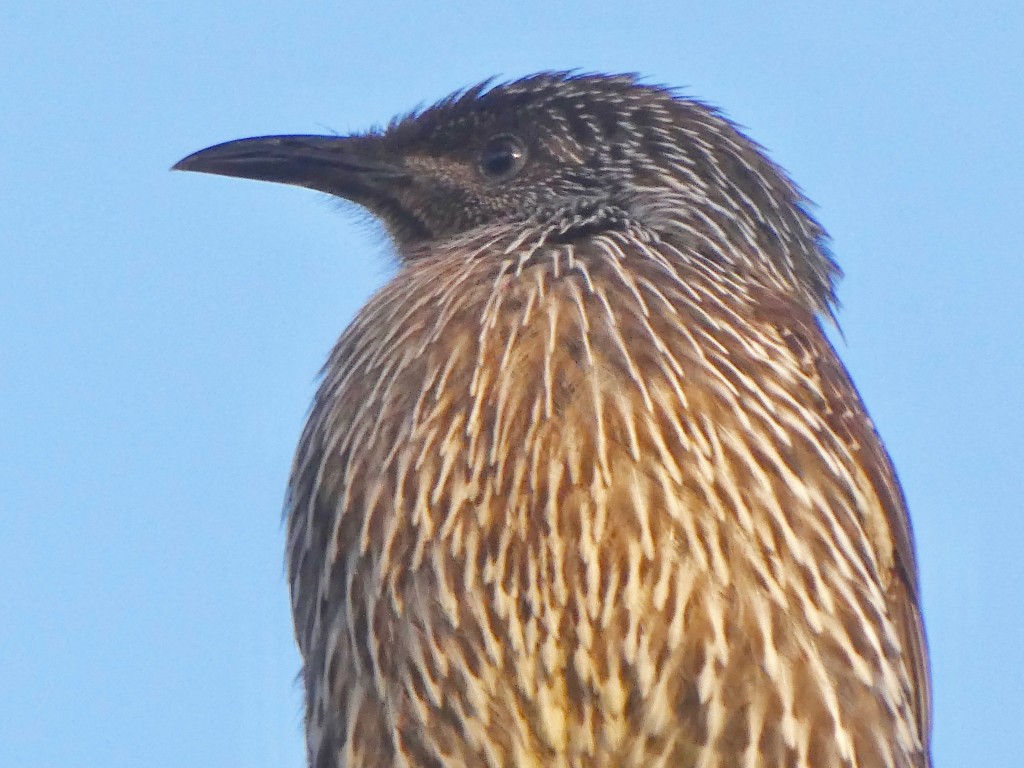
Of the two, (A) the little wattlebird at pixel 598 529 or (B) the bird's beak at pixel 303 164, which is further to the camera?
(B) the bird's beak at pixel 303 164

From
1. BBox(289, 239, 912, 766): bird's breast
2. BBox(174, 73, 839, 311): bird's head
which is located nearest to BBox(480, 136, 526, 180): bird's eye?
BBox(174, 73, 839, 311): bird's head

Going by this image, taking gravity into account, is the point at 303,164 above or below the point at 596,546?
above

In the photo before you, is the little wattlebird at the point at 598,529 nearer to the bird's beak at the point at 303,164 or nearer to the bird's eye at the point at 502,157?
the bird's eye at the point at 502,157

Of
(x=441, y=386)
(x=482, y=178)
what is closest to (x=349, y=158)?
(x=482, y=178)

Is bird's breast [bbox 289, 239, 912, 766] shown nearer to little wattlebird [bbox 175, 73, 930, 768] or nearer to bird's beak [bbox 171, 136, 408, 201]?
little wattlebird [bbox 175, 73, 930, 768]

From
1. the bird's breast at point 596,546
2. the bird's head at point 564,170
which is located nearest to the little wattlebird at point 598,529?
the bird's breast at point 596,546

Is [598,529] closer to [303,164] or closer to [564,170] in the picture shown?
[564,170]

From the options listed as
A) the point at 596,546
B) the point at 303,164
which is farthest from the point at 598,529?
the point at 303,164
